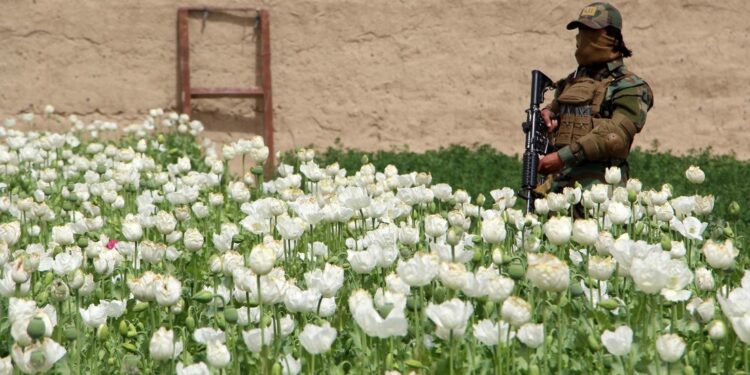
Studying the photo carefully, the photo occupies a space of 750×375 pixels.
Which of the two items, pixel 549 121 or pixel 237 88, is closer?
pixel 549 121

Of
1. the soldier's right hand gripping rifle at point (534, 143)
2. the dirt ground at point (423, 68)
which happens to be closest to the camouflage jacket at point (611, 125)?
the soldier's right hand gripping rifle at point (534, 143)

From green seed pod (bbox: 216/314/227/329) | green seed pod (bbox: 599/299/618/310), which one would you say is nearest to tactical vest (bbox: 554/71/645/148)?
green seed pod (bbox: 599/299/618/310)

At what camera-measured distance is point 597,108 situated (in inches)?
184

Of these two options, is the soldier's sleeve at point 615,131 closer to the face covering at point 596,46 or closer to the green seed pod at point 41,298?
the face covering at point 596,46

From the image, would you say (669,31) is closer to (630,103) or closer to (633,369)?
(630,103)

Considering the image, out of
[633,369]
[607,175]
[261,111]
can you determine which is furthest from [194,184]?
[261,111]

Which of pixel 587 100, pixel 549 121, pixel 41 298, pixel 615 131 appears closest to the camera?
pixel 41 298

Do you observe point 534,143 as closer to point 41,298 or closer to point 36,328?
point 41,298

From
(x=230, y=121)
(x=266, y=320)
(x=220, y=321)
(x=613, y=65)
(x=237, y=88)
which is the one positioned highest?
(x=613, y=65)

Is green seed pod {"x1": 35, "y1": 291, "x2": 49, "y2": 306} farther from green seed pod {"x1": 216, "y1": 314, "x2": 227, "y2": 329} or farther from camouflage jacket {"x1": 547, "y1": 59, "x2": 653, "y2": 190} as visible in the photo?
camouflage jacket {"x1": 547, "y1": 59, "x2": 653, "y2": 190}

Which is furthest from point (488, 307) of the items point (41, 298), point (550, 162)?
point (550, 162)

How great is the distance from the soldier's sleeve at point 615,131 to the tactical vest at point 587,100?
1.4 inches

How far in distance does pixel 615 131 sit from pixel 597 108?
0.18 meters

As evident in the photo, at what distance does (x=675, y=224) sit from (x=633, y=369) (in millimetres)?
1076
